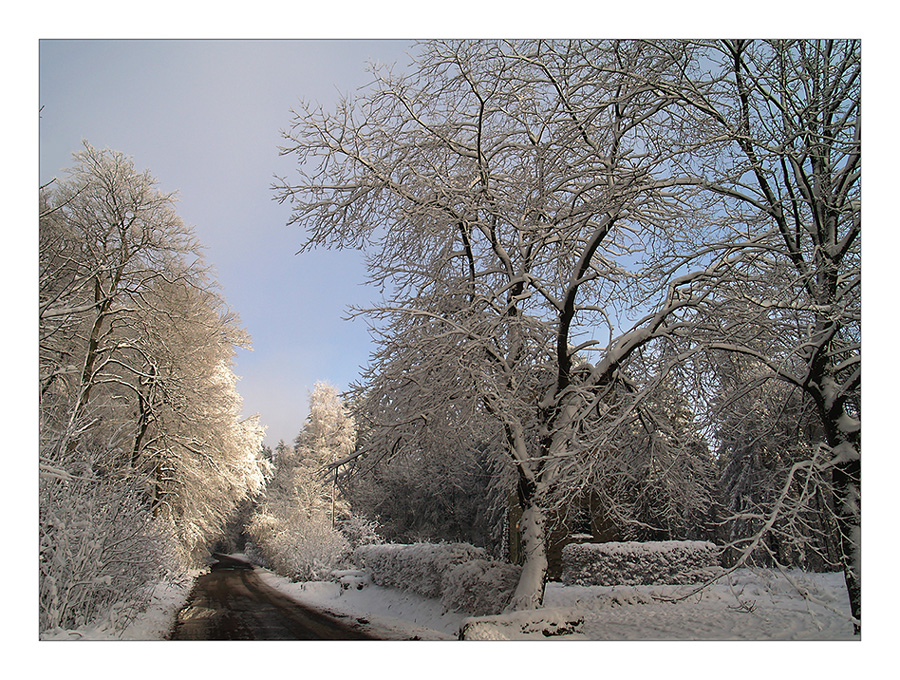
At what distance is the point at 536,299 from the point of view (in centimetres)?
780

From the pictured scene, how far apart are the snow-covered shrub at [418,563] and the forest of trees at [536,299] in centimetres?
165

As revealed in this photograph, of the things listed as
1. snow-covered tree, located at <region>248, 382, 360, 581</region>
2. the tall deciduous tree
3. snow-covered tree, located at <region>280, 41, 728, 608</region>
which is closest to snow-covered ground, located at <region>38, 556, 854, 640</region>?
the tall deciduous tree

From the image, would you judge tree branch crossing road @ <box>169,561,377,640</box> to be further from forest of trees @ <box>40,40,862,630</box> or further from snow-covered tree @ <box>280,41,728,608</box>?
snow-covered tree @ <box>280,41,728,608</box>

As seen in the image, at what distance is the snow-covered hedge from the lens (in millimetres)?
10836

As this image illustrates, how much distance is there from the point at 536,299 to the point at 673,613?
470cm

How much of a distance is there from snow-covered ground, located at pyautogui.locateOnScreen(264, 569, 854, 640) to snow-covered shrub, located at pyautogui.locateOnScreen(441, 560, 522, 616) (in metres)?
0.26

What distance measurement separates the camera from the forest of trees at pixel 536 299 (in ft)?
15.8

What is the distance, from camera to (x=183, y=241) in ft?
22.2

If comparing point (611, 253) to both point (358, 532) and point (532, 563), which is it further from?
point (358, 532)

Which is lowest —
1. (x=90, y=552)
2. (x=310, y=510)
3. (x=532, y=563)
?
(x=310, y=510)

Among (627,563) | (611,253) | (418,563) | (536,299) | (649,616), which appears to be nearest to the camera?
(649,616)

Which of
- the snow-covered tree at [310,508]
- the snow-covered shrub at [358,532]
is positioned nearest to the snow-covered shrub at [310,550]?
the snow-covered tree at [310,508]

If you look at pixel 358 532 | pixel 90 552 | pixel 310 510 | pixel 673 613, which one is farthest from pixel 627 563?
pixel 310 510
